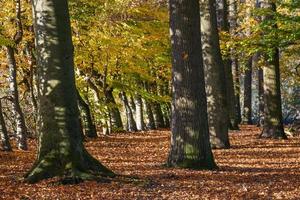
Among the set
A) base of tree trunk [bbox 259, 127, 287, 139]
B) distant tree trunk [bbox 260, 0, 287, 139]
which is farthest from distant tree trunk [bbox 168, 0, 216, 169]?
base of tree trunk [bbox 259, 127, 287, 139]

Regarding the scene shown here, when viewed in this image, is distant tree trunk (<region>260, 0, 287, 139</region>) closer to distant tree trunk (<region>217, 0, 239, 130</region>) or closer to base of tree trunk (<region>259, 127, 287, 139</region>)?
base of tree trunk (<region>259, 127, 287, 139</region>)

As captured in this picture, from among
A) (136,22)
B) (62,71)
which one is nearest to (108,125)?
(136,22)

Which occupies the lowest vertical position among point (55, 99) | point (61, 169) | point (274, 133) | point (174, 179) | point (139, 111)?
point (174, 179)

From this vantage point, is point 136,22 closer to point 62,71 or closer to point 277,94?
point 277,94

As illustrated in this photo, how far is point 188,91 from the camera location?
1221 centimetres

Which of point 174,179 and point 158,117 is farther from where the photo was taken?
point 158,117

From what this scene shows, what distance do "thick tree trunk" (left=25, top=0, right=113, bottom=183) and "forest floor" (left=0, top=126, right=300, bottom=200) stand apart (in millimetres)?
519

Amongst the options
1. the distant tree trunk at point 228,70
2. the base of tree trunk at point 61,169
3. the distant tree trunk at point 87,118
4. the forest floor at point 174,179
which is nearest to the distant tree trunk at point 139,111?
the distant tree trunk at point 228,70

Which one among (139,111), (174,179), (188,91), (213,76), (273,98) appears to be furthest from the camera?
(139,111)

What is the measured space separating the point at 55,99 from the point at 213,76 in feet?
29.0

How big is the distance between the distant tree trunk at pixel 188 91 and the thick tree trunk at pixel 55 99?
116 inches

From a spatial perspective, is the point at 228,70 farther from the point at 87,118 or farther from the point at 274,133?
the point at 87,118

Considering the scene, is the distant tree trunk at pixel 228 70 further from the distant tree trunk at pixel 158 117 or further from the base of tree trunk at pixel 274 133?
the distant tree trunk at pixel 158 117

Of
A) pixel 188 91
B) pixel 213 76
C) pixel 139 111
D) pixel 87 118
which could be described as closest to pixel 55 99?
pixel 188 91
